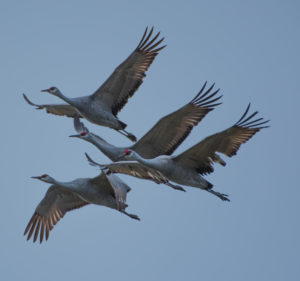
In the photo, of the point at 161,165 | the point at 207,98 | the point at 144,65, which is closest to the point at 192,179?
the point at 161,165

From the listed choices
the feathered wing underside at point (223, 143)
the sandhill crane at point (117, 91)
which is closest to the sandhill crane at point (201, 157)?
the feathered wing underside at point (223, 143)

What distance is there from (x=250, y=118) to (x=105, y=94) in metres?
3.82

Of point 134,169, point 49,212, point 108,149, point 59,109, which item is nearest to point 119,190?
point 134,169

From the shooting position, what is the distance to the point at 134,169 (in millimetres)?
14383

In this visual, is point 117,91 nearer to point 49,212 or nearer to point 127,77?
point 127,77

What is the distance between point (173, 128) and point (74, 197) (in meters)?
2.84

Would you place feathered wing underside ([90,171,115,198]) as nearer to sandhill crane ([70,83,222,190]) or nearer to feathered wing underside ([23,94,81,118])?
sandhill crane ([70,83,222,190])

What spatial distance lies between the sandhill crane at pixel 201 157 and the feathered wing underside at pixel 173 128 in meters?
0.75

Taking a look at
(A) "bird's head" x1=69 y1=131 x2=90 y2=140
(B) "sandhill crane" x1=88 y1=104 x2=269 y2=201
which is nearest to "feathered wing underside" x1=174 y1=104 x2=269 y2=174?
(B) "sandhill crane" x1=88 y1=104 x2=269 y2=201

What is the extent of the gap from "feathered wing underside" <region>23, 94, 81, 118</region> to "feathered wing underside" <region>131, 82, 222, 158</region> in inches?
100

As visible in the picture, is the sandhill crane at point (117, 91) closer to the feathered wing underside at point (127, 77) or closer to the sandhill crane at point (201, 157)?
the feathered wing underside at point (127, 77)

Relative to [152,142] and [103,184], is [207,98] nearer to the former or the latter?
[152,142]

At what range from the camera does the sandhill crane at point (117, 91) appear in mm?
15477

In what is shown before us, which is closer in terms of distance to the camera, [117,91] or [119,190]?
[119,190]
